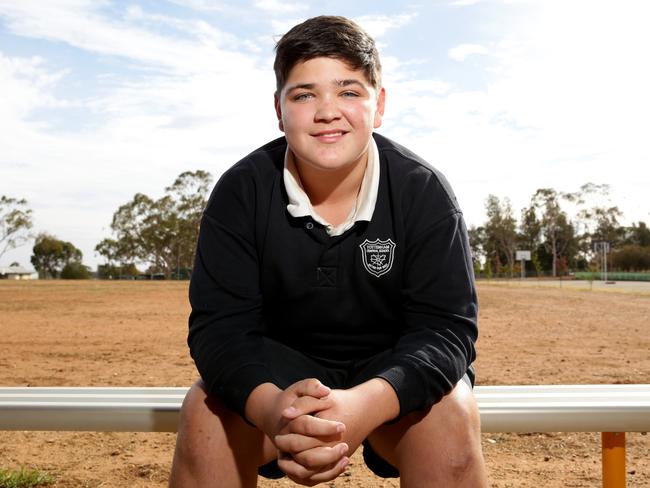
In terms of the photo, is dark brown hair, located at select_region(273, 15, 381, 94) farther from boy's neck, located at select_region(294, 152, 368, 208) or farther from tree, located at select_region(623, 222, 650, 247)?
tree, located at select_region(623, 222, 650, 247)

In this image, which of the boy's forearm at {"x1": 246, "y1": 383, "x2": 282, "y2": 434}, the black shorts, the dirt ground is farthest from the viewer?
the dirt ground

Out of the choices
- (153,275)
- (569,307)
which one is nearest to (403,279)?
(569,307)

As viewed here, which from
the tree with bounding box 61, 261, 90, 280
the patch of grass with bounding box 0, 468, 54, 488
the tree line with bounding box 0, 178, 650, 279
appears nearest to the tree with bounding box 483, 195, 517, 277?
the tree line with bounding box 0, 178, 650, 279

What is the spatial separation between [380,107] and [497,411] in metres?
0.85

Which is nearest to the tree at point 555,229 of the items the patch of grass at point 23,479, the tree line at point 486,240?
the tree line at point 486,240

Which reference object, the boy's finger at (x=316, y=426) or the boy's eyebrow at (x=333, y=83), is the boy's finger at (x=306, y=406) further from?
the boy's eyebrow at (x=333, y=83)

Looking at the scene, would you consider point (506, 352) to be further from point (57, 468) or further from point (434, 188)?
point (434, 188)

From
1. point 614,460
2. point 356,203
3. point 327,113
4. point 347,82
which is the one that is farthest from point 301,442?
point 614,460

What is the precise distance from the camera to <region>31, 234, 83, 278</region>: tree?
6825 cm

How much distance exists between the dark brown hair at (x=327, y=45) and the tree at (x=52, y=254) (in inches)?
2777

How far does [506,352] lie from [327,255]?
21.3ft

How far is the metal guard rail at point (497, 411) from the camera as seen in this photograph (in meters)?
1.79

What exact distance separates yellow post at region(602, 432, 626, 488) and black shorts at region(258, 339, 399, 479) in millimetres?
676

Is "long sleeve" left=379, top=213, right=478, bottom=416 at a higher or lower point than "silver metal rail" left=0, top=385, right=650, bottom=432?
higher
